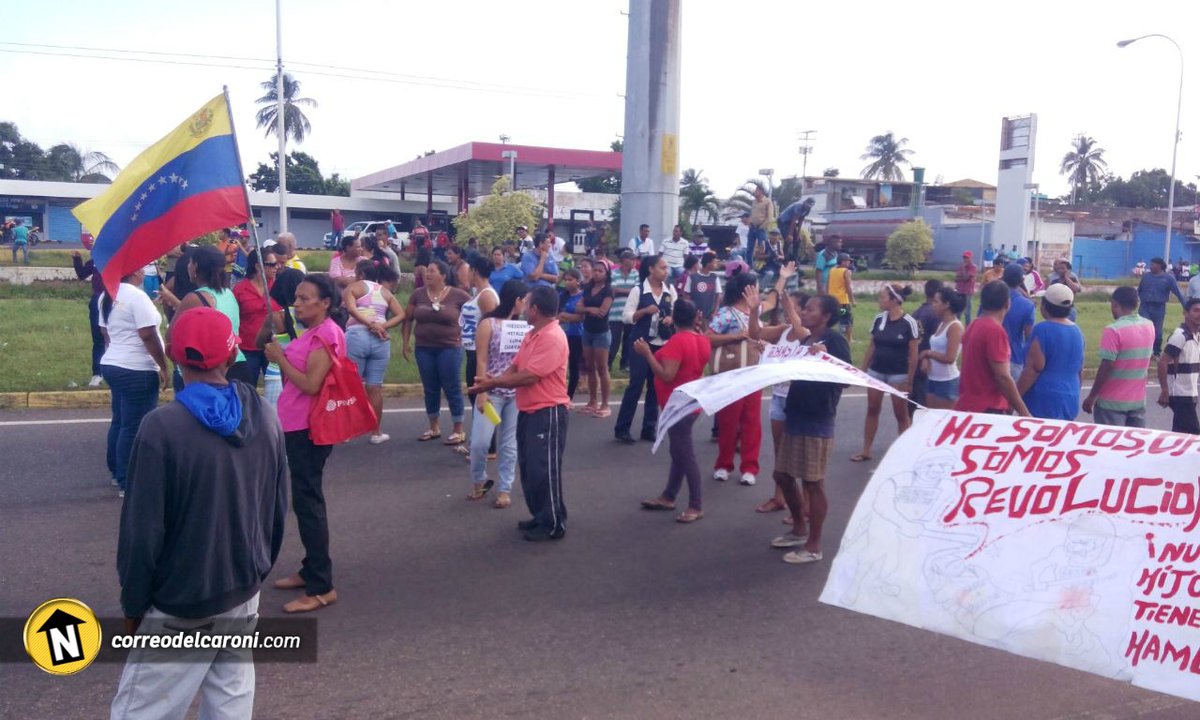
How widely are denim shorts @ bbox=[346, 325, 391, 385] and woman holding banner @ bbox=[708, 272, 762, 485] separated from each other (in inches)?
115

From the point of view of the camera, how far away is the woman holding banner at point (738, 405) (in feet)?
26.3

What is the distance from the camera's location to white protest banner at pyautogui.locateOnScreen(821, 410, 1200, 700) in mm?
3582

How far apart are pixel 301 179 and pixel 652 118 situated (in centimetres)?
5691

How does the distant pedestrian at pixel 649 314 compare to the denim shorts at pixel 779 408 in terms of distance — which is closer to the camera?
the denim shorts at pixel 779 408

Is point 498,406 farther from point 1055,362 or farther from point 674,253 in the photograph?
point 674,253

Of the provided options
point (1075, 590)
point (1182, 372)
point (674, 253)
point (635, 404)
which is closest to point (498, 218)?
point (674, 253)

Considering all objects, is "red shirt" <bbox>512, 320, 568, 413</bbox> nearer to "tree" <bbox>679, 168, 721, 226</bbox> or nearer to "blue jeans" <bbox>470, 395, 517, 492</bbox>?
"blue jeans" <bbox>470, 395, 517, 492</bbox>

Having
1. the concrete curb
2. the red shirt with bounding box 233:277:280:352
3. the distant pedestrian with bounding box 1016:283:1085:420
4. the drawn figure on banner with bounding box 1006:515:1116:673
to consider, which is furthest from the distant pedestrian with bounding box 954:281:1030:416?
the concrete curb

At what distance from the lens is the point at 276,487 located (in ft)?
11.1

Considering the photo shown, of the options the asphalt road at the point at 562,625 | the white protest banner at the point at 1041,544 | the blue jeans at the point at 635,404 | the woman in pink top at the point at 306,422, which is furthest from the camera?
the blue jeans at the point at 635,404

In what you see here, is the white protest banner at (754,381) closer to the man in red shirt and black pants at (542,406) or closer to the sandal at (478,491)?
the man in red shirt and black pants at (542,406)

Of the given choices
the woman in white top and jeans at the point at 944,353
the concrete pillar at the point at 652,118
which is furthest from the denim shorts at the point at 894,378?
the concrete pillar at the point at 652,118

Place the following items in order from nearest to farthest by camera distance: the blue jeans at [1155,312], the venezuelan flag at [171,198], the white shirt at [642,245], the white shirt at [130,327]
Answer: the venezuelan flag at [171,198] < the white shirt at [130,327] < the blue jeans at [1155,312] < the white shirt at [642,245]

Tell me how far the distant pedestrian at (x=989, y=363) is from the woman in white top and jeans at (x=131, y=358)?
17.9ft
